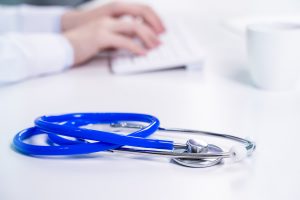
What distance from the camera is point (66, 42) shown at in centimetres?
74

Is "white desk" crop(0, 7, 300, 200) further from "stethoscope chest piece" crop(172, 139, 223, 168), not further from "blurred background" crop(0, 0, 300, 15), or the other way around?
"blurred background" crop(0, 0, 300, 15)

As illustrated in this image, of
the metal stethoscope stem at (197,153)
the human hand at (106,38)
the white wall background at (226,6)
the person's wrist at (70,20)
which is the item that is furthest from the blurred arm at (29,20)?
the metal stethoscope stem at (197,153)

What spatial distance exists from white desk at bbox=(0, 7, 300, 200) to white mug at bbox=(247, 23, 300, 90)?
2cm

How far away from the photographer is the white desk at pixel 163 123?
34 cm

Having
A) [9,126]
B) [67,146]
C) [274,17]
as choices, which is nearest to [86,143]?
[67,146]

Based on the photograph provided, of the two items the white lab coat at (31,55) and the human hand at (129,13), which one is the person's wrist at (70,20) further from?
the white lab coat at (31,55)

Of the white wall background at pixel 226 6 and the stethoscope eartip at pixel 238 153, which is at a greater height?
the white wall background at pixel 226 6

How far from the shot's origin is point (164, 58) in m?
0.72

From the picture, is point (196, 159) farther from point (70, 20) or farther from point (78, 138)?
point (70, 20)

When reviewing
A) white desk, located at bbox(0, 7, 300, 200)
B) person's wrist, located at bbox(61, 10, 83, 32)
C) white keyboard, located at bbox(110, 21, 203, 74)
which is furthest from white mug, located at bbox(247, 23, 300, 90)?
person's wrist, located at bbox(61, 10, 83, 32)

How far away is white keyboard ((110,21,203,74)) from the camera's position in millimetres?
697

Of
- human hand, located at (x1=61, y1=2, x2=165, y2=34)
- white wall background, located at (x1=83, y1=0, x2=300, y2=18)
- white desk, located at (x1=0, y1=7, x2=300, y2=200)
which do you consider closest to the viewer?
white desk, located at (x1=0, y1=7, x2=300, y2=200)

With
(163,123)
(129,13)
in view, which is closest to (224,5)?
(129,13)

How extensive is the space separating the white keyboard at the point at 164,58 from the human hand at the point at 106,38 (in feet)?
0.07
